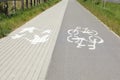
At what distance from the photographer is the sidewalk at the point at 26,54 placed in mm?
7818

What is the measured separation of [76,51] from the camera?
432 inches

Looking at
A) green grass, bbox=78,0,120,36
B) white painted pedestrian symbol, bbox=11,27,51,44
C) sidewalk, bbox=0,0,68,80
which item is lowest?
green grass, bbox=78,0,120,36

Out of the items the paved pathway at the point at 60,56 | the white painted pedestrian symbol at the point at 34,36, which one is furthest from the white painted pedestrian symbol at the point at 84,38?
the white painted pedestrian symbol at the point at 34,36

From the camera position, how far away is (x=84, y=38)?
13.9m

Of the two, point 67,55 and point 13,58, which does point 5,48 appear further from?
point 67,55

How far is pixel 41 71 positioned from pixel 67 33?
743cm

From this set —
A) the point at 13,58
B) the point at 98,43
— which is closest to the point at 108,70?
the point at 13,58

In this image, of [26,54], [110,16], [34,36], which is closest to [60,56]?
[26,54]

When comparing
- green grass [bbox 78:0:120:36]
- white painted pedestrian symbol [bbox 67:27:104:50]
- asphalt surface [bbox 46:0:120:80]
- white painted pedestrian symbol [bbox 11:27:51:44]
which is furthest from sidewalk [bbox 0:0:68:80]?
green grass [bbox 78:0:120:36]

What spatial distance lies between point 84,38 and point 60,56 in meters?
3.92

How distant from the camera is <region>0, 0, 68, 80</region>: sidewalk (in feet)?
25.6

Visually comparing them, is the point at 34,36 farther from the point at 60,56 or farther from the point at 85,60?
the point at 85,60

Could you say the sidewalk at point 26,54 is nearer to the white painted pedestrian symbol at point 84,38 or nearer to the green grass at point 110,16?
the white painted pedestrian symbol at point 84,38

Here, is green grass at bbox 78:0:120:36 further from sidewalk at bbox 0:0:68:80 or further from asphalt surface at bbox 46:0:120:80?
sidewalk at bbox 0:0:68:80
